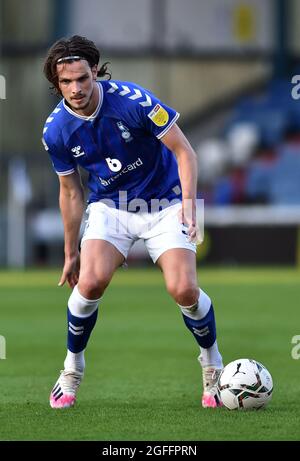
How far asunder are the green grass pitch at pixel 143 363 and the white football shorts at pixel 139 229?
0.92 meters

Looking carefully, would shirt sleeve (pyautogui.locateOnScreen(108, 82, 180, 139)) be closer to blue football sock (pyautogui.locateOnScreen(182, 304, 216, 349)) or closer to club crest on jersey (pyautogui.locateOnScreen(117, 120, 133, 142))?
club crest on jersey (pyautogui.locateOnScreen(117, 120, 133, 142))

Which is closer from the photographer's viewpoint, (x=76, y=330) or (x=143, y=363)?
(x=76, y=330)

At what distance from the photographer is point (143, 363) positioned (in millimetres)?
9039

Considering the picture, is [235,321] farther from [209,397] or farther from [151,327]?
[209,397]

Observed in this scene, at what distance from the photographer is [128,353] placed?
9.75m

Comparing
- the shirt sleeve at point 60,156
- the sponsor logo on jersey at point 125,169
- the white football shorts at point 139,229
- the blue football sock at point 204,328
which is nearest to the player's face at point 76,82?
the shirt sleeve at point 60,156

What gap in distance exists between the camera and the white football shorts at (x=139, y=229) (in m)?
6.81

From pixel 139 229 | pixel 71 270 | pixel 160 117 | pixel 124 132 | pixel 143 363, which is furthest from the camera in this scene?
pixel 143 363

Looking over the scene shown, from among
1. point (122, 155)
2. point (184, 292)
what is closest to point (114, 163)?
point (122, 155)

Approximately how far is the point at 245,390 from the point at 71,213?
4.83 feet

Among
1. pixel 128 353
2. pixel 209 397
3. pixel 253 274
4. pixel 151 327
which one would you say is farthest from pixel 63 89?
pixel 253 274

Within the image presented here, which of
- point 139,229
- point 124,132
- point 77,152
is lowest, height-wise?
point 139,229

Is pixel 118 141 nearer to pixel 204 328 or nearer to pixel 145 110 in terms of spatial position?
pixel 145 110

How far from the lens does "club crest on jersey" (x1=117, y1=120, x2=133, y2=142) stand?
6.77m
